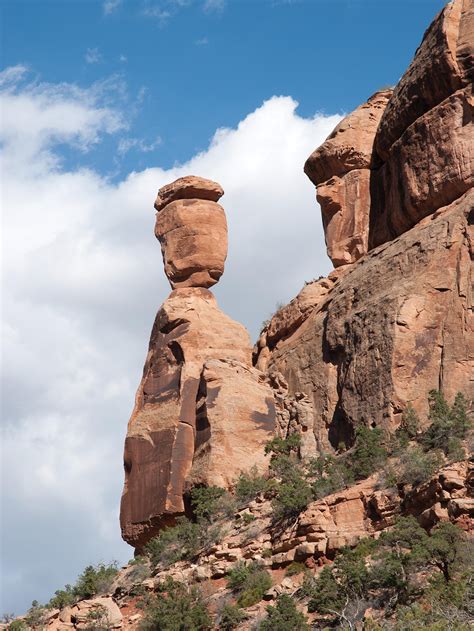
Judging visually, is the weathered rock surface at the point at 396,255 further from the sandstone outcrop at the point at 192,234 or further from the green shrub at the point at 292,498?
the sandstone outcrop at the point at 192,234

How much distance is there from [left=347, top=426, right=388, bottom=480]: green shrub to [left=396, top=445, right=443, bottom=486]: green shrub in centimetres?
130

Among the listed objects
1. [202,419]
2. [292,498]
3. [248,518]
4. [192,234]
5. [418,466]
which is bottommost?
[418,466]

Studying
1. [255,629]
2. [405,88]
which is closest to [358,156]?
[405,88]

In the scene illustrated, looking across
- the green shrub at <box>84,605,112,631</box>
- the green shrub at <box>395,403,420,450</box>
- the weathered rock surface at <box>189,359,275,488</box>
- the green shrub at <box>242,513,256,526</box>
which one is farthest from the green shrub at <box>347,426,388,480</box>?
the green shrub at <box>84,605,112,631</box>

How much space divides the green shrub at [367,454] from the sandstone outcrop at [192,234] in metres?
14.6

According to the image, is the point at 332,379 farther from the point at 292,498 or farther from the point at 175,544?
the point at 292,498

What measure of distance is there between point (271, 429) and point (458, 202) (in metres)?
9.92

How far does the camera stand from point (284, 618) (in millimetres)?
34844

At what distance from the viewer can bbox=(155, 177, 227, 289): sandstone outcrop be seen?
5594cm

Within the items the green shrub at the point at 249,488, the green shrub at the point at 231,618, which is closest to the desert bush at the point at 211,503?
the green shrub at the point at 249,488

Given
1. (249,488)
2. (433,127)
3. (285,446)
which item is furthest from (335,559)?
(433,127)

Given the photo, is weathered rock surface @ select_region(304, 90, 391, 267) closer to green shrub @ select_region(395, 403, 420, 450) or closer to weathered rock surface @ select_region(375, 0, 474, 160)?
weathered rock surface @ select_region(375, 0, 474, 160)

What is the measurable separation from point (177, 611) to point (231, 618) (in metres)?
1.93

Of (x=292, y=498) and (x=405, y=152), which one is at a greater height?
(x=405, y=152)
